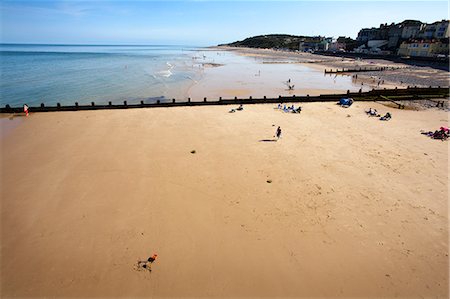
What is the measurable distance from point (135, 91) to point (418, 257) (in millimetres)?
38744

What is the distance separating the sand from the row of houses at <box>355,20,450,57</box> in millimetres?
89915

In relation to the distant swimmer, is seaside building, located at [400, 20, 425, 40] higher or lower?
higher

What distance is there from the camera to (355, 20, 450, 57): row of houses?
8430cm

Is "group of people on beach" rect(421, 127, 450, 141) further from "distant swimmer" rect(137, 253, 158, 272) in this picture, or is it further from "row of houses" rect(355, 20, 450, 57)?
"row of houses" rect(355, 20, 450, 57)

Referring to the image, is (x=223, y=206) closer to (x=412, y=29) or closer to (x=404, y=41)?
(x=404, y=41)

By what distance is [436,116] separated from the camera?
2609 centimetres

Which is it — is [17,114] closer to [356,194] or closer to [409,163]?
[356,194]

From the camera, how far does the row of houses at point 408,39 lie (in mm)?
84300

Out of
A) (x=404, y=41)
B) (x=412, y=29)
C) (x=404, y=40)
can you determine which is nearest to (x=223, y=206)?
(x=404, y=41)

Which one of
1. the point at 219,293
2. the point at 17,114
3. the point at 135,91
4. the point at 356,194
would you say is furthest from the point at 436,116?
the point at 17,114

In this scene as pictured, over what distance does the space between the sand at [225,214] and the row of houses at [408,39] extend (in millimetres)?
89915

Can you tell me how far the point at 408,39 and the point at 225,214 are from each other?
408ft

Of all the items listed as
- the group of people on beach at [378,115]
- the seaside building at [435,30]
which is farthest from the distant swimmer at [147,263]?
the seaside building at [435,30]

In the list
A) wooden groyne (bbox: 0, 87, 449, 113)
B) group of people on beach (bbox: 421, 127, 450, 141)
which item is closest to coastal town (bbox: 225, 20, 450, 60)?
wooden groyne (bbox: 0, 87, 449, 113)
